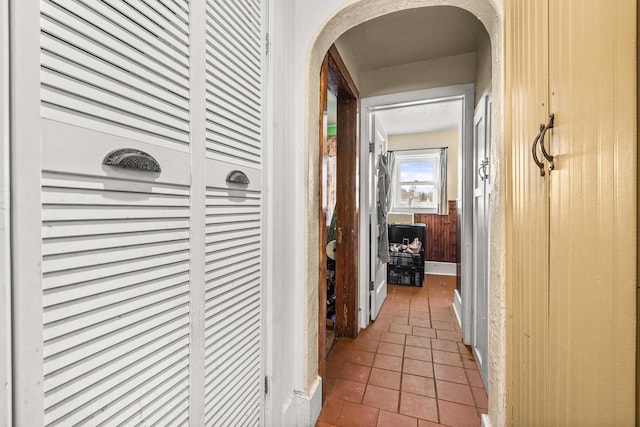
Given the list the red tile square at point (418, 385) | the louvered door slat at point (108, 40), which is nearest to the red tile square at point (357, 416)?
the red tile square at point (418, 385)

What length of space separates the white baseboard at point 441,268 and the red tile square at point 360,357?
310 cm

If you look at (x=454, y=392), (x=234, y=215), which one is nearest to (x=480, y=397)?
(x=454, y=392)

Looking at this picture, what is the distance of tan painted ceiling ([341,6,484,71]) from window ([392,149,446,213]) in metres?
2.87

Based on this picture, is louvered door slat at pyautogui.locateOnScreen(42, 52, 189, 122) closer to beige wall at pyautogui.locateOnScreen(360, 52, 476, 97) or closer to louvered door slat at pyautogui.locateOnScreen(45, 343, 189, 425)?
louvered door slat at pyautogui.locateOnScreen(45, 343, 189, 425)

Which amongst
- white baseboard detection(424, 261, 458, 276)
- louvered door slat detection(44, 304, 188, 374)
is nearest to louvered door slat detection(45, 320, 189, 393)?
louvered door slat detection(44, 304, 188, 374)

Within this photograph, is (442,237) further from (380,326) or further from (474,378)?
(474,378)

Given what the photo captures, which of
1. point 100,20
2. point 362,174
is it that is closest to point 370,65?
point 362,174

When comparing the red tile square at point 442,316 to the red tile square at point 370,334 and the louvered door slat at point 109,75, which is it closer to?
the red tile square at point 370,334

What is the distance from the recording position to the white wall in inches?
48.8

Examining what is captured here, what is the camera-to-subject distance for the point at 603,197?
1.66 ft

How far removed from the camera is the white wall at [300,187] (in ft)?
4.06

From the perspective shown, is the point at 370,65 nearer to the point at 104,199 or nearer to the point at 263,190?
the point at 263,190

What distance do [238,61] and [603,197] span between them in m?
1.08

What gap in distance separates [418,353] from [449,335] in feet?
1.63
